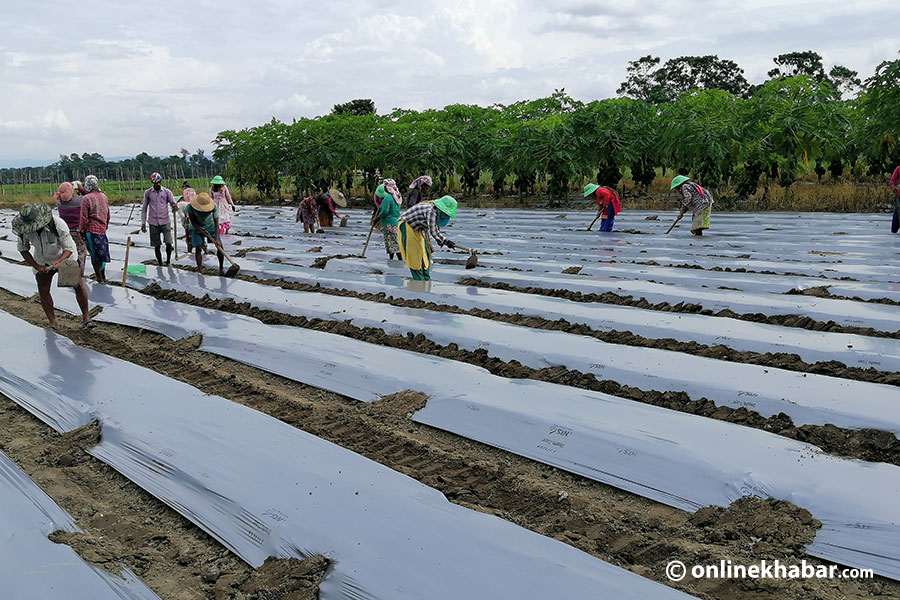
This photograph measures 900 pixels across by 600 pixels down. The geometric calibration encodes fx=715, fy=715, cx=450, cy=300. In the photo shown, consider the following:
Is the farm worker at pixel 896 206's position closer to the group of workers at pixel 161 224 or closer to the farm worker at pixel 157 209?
the group of workers at pixel 161 224

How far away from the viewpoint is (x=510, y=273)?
852cm

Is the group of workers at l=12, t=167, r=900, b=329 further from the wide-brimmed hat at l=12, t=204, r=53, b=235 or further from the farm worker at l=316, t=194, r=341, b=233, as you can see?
the farm worker at l=316, t=194, r=341, b=233

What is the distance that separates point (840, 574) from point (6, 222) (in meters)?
24.4

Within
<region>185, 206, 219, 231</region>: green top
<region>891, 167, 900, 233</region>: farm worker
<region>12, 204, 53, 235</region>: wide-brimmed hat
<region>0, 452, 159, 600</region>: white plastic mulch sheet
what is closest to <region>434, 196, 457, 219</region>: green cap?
<region>12, 204, 53, 235</region>: wide-brimmed hat

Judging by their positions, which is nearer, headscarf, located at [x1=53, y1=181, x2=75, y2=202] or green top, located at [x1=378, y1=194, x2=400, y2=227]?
headscarf, located at [x1=53, y1=181, x2=75, y2=202]

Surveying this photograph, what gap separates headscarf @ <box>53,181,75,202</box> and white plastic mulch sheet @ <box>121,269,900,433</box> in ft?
5.27

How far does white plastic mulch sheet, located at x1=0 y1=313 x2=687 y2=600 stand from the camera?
245 cm

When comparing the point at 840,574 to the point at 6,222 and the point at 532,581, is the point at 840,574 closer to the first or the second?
the point at 532,581

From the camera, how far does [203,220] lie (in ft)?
30.2

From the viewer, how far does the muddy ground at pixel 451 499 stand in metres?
2.61

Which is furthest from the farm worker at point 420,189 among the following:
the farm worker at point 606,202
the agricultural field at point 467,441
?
the farm worker at point 606,202

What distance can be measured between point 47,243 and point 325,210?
1010 centimetres

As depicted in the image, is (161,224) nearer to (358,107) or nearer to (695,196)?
(695,196)

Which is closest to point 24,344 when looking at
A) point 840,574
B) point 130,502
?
point 130,502
